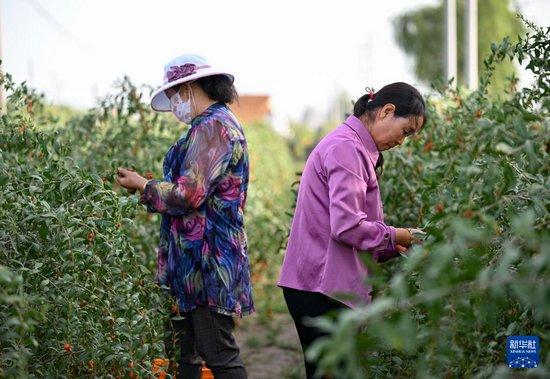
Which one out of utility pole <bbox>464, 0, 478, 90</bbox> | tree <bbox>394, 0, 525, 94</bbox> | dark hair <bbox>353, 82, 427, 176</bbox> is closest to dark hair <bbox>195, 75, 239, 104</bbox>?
dark hair <bbox>353, 82, 427, 176</bbox>

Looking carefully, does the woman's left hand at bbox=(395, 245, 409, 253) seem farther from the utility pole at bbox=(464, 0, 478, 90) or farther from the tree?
the tree

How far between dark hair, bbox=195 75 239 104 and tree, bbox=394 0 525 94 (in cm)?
4130

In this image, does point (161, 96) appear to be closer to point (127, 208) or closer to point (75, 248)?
point (127, 208)

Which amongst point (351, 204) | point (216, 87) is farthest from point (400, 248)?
point (216, 87)

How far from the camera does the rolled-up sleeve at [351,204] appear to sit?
146 inches

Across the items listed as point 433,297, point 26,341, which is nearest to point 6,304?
point 26,341

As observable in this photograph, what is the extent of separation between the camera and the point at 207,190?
164 inches

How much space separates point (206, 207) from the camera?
4242 mm

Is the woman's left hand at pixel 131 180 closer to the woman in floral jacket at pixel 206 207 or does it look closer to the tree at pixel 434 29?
the woman in floral jacket at pixel 206 207

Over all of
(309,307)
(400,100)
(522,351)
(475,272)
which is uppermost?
(400,100)

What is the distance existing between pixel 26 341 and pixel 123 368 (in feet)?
2.08

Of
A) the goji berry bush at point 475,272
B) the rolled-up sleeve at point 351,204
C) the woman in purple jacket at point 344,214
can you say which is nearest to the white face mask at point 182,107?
the woman in purple jacket at point 344,214

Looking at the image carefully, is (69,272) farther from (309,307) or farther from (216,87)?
(216,87)

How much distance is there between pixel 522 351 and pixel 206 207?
144 centimetres
